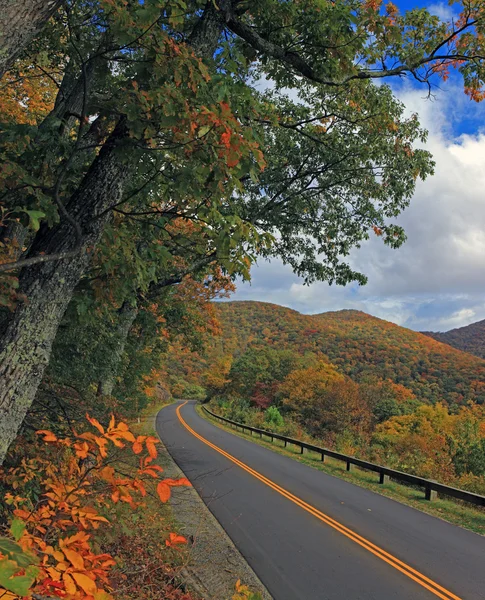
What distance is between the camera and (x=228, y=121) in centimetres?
298

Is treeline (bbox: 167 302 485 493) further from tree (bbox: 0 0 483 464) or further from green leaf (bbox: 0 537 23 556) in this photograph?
green leaf (bbox: 0 537 23 556)

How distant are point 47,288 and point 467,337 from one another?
625ft

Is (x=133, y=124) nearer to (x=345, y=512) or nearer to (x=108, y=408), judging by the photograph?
(x=108, y=408)

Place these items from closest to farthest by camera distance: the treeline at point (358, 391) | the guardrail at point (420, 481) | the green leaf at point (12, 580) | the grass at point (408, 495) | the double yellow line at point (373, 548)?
1. the green leaf at point (12, 580)
2. the double yellow line at point (373, 548)
3. the grass at point (408, 495)
4. the guardrail at point (420, 481)
5. the treeline at point (358, 391)

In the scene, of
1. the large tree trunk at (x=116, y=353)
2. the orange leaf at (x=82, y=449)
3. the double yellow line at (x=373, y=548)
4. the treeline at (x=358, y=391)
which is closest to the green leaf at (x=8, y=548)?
the orange leaf at (x=82, y=449)

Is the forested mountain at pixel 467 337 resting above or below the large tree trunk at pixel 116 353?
above

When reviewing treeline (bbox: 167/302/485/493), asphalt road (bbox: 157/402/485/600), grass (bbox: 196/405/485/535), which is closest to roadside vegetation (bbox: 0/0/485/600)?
asphalt road (bbox: 157/402/485/600)

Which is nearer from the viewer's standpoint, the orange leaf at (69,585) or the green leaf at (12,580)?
the green leaf at (12,580)

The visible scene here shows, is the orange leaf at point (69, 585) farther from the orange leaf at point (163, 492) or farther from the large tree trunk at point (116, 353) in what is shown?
the large tree trunk at point (116, 353)

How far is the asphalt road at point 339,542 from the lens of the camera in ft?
19.4

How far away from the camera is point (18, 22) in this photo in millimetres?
2566

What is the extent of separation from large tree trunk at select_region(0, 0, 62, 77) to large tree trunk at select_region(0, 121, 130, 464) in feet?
3.38

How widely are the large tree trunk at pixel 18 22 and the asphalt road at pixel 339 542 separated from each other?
21.7 ft

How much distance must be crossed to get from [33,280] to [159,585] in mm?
4737
